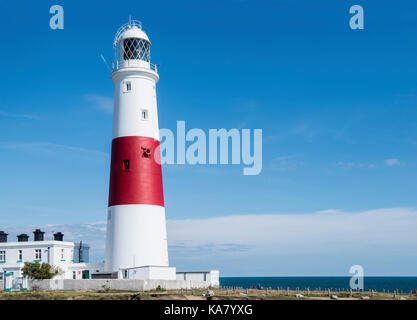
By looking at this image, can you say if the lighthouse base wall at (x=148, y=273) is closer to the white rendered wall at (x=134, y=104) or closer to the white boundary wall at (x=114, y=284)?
the white boundary wall at (x=114, y=284)

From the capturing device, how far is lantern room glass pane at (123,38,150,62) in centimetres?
4762

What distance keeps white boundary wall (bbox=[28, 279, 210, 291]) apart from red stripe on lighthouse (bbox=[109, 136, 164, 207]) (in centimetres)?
671

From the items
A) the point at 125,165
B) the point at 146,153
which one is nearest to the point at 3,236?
the point at 125,165

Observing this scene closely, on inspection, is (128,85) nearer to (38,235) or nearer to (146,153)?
(146,153)

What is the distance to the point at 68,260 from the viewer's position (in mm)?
56125

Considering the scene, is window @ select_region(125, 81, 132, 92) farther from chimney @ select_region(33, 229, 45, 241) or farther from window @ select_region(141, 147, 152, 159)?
chimney @ select_region(33, 229, 45, 241)

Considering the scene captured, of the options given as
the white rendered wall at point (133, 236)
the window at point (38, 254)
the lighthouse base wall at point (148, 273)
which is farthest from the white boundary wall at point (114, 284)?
the window at point (38, 254)

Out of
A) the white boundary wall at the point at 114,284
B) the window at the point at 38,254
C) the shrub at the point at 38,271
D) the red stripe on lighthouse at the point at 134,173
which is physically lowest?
the white boundary wall at the point at 114,284

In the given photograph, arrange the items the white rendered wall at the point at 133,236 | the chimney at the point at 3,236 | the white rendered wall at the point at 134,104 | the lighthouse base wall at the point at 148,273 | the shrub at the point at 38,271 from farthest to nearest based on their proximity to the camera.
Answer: the chimney at the point at 3,236
the shrub at the point at 38,271
the white rendered wall at the point at 134,104
the white rendered wall at the point at 133,236
the lighthouse base wall at the point at 148,273

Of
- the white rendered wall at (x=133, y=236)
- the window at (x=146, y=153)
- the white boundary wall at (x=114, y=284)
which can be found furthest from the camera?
the window at (x=146, y=153)

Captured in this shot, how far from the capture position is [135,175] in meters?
44.9

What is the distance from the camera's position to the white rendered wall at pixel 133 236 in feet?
147

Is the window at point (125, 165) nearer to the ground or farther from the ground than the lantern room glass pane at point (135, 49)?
nearer to the ground

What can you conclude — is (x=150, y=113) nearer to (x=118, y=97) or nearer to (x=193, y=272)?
(x=118, y=97)
